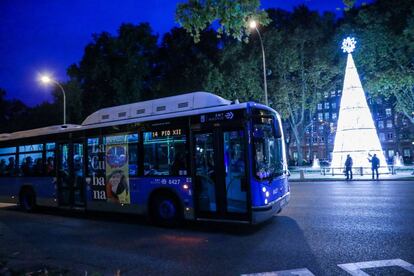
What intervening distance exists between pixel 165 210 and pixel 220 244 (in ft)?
9.10

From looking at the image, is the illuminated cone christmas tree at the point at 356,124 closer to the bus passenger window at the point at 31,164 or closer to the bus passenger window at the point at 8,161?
the bus passenger window at the point at 31,164

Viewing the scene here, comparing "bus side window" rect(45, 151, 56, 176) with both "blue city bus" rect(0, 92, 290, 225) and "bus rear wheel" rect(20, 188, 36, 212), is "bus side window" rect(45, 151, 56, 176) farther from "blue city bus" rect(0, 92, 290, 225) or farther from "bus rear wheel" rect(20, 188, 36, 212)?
"bus rear wheel" rect(20, 188, 36, 212)

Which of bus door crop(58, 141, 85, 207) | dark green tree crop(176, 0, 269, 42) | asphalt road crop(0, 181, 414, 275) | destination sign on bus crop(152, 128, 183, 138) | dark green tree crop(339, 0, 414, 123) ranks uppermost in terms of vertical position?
dark green tree crop(339, 0, 414, 123)

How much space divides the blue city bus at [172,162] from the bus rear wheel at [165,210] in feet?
0.09

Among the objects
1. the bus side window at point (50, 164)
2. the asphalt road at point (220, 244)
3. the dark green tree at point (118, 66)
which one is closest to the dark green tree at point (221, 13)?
the asphalt road at point (220, 244)

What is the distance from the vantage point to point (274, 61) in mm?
34250

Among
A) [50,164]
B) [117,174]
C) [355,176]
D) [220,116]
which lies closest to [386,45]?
[355,176]

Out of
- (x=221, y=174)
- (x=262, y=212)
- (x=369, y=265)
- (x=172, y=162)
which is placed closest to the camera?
(x=369, y=265)

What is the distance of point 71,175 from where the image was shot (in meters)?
13.0

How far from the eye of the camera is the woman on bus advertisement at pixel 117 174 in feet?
37.2

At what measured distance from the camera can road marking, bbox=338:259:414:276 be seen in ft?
19.2

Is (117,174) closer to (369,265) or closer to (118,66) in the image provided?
(369,265)

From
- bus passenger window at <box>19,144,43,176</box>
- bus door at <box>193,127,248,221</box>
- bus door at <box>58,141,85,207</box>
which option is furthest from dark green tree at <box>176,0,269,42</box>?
bus passenger window at <box>19,144,43,176</box>

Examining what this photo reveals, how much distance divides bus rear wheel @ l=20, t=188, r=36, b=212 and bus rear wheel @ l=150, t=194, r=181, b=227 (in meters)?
6.53
